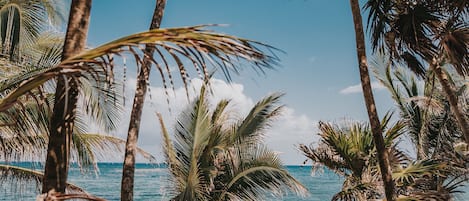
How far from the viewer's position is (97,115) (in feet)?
17.7

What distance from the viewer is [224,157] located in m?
7.45

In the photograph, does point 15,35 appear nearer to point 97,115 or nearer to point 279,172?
point 97,115

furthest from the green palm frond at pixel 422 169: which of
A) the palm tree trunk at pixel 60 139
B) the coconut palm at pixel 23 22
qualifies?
the coconut palm at pixel 23 22

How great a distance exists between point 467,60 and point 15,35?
5361 mm

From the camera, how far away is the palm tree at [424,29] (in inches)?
206

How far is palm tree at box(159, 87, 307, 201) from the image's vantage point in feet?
23.7

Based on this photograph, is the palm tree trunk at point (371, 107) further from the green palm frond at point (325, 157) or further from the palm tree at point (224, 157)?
the palm tree at point (224, 157)

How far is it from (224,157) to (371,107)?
9.65ft

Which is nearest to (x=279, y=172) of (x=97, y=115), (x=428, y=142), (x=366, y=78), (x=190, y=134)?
(x=190, y=134)

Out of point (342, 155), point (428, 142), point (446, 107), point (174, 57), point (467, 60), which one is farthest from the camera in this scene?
point (428, 142)

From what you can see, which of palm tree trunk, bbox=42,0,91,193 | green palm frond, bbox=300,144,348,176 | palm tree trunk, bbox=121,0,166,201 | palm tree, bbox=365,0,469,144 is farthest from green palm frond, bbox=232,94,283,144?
palm tree trunk, bbox=42,0,91,193

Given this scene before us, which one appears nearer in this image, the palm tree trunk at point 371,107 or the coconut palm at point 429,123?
the palm tree trunk at point 371,107

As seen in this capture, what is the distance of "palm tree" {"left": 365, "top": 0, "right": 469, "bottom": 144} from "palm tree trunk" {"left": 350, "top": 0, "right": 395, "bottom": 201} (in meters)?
0.24

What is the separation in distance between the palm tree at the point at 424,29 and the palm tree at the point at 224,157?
2.42 meters
